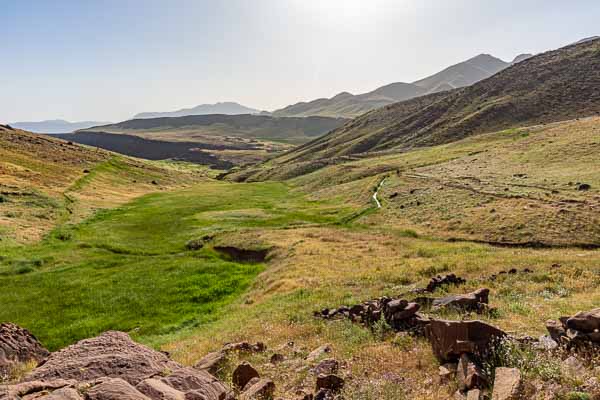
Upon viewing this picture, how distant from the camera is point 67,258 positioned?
41.8 metres

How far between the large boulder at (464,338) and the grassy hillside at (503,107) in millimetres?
112623

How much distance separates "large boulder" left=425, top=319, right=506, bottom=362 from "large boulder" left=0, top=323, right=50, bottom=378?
13270 mm

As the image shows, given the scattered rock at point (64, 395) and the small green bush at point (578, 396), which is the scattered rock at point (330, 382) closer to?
the small green bush at point (578, 396)

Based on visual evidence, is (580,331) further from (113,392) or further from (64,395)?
(64,395)

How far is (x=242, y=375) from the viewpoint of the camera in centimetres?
1233

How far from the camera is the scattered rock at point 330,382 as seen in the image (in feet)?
35.2

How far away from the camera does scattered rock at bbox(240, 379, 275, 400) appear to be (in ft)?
35.5

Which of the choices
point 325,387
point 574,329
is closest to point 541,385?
point 574,329

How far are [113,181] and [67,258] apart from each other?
200 feet

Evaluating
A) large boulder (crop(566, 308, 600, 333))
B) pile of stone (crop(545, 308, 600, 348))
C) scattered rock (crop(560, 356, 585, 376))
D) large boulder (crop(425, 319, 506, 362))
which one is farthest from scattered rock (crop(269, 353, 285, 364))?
large boulder (crop(566, 308, 600, 333))

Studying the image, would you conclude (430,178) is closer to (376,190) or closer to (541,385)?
(376,190)

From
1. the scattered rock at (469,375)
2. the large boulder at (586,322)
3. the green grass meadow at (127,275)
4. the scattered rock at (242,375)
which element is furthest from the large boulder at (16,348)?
the large boulder at (586,322)

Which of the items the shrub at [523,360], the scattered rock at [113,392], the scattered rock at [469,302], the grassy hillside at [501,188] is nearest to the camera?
the scattered rock at [113,392]

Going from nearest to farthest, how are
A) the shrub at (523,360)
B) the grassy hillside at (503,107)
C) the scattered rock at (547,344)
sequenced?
1. the shrub at (523,360)
2. the scattered rock at (547,344)
3. the grassy hillside at (503,107)
